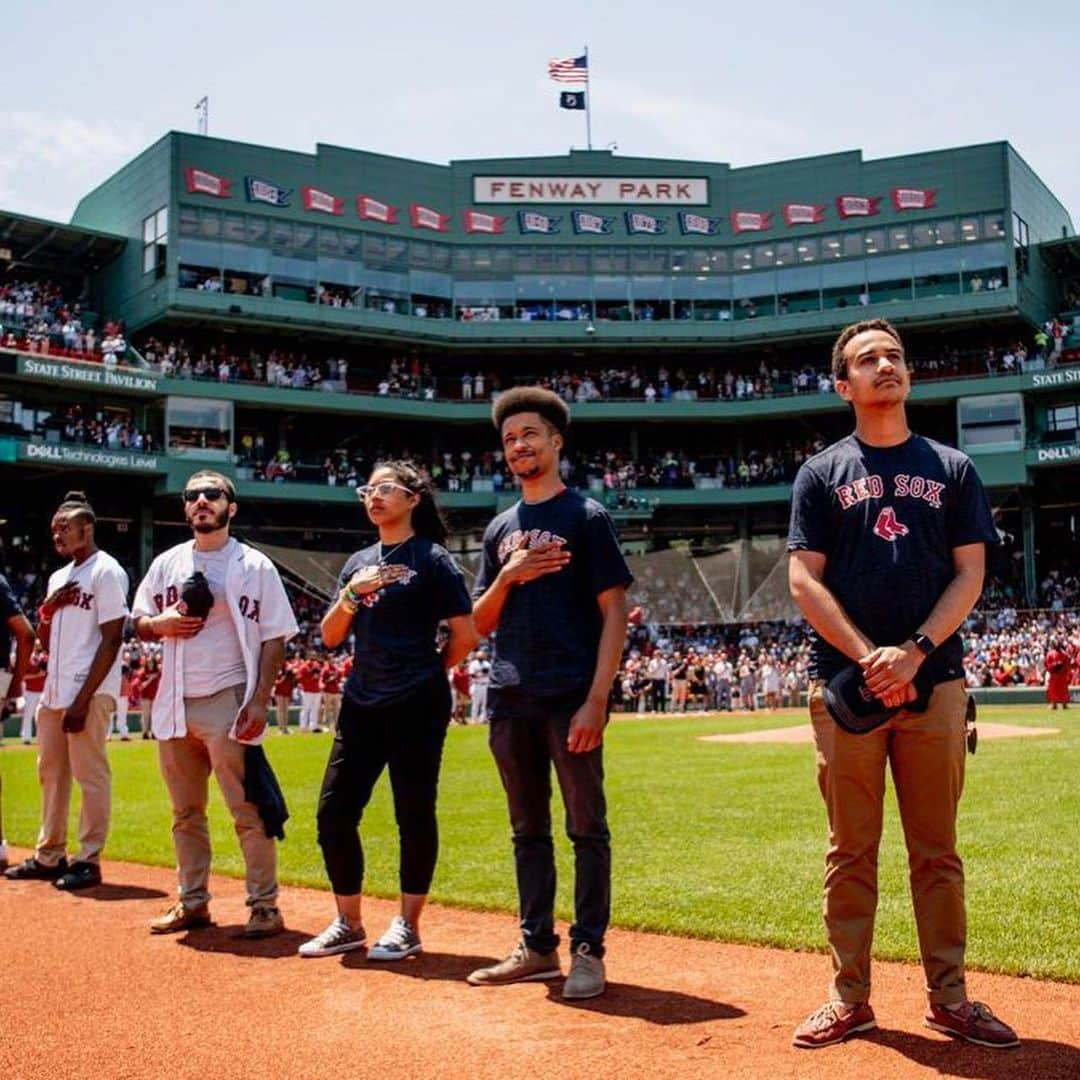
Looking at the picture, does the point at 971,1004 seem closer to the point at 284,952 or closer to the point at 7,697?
the point at 284,952

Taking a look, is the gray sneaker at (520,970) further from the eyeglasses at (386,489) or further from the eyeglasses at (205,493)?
the eyeglasses at (205,493)

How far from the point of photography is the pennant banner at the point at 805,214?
164 feet

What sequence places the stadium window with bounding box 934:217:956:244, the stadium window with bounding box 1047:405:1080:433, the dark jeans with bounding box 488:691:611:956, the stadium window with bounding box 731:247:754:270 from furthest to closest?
the stadium window with bounding box 731:247:754:270 < the stadium window with bounding box 934:217:956:244 < the stadium window with bounding box 1047:405:1080:433 < the dark jeans with bounding box 488:691:611:956

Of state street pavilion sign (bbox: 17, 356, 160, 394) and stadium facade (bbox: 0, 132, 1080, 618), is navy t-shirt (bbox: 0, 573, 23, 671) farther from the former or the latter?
stadium facade (bbox: 0, 132, 1080, 618)

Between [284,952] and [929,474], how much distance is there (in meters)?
3.64

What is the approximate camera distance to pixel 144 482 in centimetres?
4406

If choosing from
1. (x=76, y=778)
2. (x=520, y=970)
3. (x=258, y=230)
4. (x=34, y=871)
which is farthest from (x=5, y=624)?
(x=258, y=230)

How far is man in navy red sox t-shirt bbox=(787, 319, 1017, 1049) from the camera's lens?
4.17 metres

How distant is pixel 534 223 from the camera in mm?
50219

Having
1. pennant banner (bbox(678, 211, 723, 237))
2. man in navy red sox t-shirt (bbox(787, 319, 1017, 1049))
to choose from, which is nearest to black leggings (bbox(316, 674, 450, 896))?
man in navy red sox t-shirt (bbox(787, 319, 1017, 1049))

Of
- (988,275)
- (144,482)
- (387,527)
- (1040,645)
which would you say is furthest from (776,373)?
(387,527)

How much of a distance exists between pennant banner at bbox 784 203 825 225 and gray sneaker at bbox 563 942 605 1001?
4849 cm

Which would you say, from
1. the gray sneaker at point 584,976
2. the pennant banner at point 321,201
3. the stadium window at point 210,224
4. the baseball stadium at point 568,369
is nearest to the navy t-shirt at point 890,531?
the gray sneaker at point 584,976

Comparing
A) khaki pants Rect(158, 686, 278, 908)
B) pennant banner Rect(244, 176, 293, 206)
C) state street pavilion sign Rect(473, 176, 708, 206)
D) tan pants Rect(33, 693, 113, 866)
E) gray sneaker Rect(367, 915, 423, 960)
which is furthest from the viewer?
state street pavilion sign Rect(473, 176, 708, 206)
